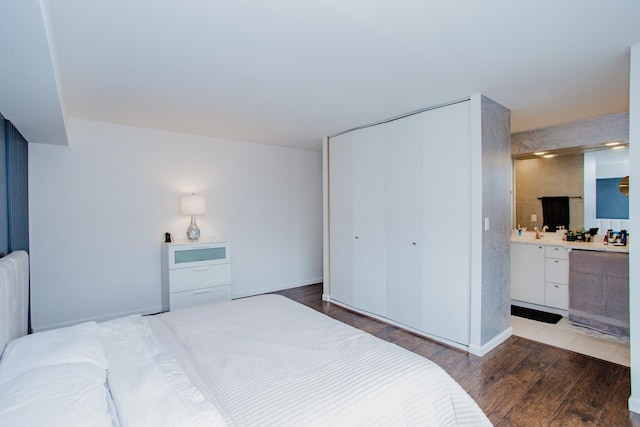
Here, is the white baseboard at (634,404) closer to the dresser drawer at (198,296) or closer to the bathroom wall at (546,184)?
the bathroom wall at (546,184)

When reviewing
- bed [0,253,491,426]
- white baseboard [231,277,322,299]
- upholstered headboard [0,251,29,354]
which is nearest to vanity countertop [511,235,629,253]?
bed [0,253,491,426]

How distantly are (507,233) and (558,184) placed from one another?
177cm

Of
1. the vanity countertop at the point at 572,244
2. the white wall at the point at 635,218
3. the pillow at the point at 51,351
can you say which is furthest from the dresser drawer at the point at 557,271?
the pillow at the point at 51,351

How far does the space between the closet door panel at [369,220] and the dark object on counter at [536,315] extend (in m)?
1.74

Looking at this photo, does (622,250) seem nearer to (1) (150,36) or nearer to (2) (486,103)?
(2) (486,103)

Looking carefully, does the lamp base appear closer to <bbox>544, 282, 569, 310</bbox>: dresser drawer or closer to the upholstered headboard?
the upholstered headboard

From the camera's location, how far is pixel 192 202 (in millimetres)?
3799

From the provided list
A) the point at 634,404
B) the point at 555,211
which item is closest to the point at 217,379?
the point at 634,404

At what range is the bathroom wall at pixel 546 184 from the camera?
3951 millimetres

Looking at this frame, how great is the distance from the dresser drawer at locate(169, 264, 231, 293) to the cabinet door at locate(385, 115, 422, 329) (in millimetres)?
2047

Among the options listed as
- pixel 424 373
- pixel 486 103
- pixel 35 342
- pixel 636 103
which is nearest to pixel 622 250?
pixel 636 103

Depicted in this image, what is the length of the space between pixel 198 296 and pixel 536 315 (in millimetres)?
4077

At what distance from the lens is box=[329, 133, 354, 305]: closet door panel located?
4008 mm

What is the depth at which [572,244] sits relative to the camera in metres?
3.47
